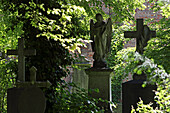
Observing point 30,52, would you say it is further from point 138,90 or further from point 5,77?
point 5,77

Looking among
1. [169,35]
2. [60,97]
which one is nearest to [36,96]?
[60,97]

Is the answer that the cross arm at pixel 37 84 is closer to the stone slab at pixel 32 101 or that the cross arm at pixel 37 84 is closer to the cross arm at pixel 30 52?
the stone slab at pixel 32 101

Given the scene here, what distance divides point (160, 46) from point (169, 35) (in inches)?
10.6

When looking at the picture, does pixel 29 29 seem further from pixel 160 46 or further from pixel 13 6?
pixel 160 46

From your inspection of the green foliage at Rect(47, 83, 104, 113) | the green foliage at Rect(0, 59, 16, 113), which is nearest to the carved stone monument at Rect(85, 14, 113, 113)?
the green foliage at Rect(47, 83, 104, 113)

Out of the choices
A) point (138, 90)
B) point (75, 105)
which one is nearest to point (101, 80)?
point (138, 90)

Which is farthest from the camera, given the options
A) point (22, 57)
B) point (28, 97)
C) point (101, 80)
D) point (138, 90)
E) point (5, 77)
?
point (5, 77)

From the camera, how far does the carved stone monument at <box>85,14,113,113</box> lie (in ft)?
24.8

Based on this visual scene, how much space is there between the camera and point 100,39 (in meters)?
7.64

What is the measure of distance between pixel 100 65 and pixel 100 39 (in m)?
0.49

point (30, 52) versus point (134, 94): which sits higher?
point (30, 52)

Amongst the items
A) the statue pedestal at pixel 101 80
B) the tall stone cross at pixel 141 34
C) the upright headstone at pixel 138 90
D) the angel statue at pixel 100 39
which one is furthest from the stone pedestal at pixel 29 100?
the tall stone cross at pixel 141 34

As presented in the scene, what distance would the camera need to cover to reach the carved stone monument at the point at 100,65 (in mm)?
7559

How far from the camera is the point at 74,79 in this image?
472 inches
